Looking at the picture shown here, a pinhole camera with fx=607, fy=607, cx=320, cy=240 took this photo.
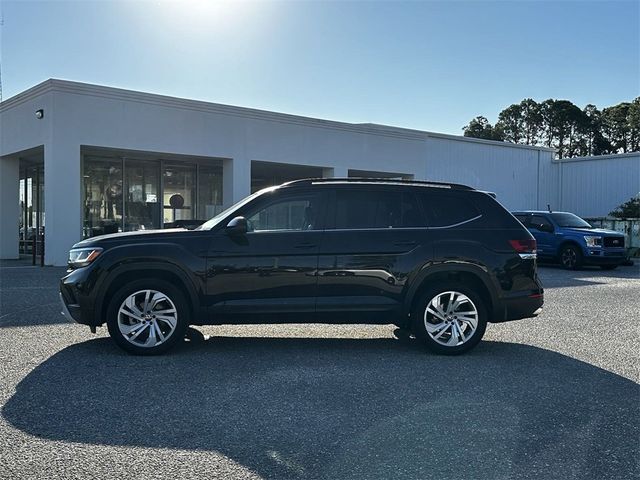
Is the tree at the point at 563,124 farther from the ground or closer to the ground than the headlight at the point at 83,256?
farther from the ground

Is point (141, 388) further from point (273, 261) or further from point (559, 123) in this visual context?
point (559, 123)

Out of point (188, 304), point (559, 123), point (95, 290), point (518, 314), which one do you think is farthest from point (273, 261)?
point (559, 123)

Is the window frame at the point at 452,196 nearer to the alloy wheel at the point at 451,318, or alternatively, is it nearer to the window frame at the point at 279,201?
the alloy wheel at the point at 451,318

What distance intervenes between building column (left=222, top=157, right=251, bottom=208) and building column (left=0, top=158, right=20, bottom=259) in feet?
23.6

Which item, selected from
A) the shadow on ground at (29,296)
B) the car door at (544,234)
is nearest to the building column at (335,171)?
the car door at (544,234)

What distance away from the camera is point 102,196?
66.1ft

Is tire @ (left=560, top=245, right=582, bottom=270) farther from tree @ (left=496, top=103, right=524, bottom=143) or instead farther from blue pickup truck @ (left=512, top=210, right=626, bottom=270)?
tree @ (left=496, top=103, right=524, bottom=143)

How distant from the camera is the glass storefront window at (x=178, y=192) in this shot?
2133cm

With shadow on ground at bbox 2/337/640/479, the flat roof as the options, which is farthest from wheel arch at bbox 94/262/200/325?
the flat roof

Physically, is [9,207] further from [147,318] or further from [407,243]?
[407,243]

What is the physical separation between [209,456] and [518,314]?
4.24 metres

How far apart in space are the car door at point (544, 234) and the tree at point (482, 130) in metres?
51.2

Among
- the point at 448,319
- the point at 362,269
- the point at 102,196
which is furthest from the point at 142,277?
the point at 102,196

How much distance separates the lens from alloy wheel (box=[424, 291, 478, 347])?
6.71 meters
